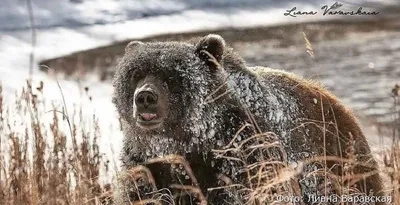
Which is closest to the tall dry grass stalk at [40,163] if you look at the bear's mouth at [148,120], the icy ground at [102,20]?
the bear's mouth at [148,120]

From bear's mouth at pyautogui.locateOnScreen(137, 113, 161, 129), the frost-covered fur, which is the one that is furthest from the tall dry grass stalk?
bear's mouth at pyautogui.locateOnScreen(137, 113, 161, 129)

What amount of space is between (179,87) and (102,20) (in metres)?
10.2

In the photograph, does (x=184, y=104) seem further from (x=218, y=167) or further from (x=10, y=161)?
(x=10, y=161)

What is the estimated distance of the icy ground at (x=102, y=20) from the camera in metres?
13.5

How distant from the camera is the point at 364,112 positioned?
10.4 m

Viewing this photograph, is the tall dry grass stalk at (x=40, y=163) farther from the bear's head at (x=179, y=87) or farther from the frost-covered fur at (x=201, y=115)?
the bear's head at (x=179, y=87)

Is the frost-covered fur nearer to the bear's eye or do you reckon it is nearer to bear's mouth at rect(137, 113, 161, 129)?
the bear's eye

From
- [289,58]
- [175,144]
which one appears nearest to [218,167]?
[175,144]

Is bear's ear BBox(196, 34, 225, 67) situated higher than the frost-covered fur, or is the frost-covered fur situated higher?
bear's ear BBox(196, 34, 225, 67)

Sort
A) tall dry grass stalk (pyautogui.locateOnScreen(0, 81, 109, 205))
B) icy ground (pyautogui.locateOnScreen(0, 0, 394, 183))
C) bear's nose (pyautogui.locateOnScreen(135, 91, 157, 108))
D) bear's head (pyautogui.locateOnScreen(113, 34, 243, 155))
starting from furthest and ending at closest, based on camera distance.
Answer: icy ground (pyautogui.locateOnScreen(0, 0, 394, 183)), tall dry grass stalk (pyautogui.locateOnScreen(0, 81, 109, 205)), bear's head (pyautogui.locateOnScreen(113, 34, 243, 155)), bear's nose (pyautogui.locateOnScreen(135, 91, 157, 108))

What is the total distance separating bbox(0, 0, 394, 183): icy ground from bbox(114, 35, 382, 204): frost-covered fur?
622 centimetres

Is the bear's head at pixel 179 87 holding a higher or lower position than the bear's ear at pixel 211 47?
lower

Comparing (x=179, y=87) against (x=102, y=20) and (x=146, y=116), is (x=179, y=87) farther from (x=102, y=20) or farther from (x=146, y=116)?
(x=102, y=20)

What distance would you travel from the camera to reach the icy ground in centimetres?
1351
